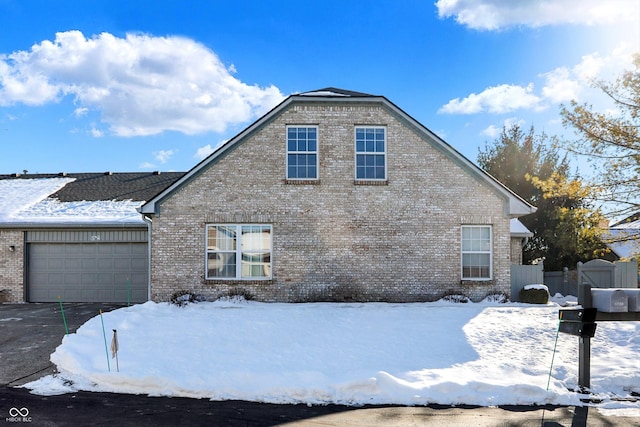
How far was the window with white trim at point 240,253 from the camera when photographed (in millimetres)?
15242

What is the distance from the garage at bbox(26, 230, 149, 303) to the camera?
17984 mm

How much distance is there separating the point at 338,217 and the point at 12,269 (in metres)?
12.1

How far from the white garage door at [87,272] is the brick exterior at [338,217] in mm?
3358

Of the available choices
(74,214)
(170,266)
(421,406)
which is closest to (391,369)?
(421,406)

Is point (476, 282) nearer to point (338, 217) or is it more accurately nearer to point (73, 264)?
point (338, 217)

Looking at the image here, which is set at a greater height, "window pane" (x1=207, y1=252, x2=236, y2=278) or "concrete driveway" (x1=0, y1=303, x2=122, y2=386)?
"window pane" (x1=207, y1=252, x2=236, y2=278)

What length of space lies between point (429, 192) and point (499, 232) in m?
A: 2.52

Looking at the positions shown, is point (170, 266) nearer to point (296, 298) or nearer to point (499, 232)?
point (296, 298)

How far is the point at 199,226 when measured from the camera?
1519cm

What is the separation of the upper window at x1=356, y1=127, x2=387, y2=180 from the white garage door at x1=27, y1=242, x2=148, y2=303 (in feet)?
28.0

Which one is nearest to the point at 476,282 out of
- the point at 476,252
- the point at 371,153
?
the point at 476,252

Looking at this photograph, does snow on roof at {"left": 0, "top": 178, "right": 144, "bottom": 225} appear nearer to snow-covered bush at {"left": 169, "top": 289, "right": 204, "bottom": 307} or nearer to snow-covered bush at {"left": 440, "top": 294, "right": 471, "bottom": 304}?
snow-covered bush at {"left": 169, "top": 289, "right": 204, "bottom": 307}

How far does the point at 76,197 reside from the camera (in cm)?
2062

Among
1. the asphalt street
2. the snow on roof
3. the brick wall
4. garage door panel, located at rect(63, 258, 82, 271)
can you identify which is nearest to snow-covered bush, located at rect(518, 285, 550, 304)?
the asphalt street
